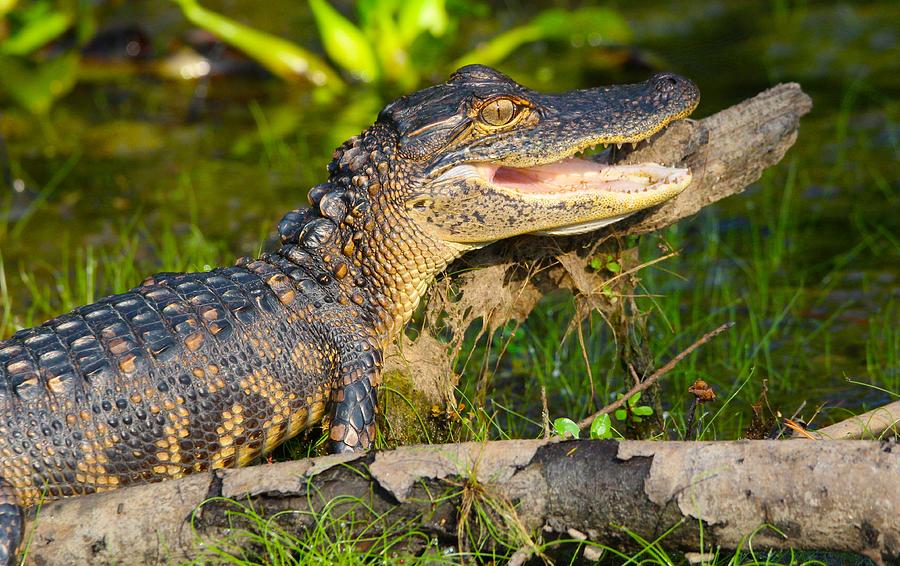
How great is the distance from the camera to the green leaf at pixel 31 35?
8.08m

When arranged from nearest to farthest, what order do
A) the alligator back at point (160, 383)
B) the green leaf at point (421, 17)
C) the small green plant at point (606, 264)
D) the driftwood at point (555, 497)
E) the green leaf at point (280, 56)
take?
the driftwood at point (555, 497)
the alligator back at point (160, 383)
the small green plant at point (606, 264)
the green leaf at point (421, 17)
the green leaf at point (280, 56)

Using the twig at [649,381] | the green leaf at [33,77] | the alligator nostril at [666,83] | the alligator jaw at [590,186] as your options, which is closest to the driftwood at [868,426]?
the twig at [649,381]

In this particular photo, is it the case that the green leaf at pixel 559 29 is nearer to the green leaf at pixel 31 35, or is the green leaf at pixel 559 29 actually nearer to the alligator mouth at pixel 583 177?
the green leaf at pixel 31 35

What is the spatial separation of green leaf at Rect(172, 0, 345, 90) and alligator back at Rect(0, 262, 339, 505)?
208 inches

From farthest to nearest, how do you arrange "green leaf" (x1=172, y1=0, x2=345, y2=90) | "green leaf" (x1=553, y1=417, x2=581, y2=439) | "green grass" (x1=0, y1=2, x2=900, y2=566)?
"green leaf" (x1=172, y1=0, x2=345, y2=90), "green leaf" (x1=553, y1=417, x2=581, y2=439), "green grass" (x1=0, y1=2, x2=900, y2=566)

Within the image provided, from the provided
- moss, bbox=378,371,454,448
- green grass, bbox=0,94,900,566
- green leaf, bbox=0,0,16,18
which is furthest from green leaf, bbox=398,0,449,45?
moss, bbox=378,371,454,448

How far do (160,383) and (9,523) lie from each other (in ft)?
1.94

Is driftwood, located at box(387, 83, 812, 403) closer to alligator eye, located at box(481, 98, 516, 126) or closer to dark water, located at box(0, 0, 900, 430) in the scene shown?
alligator eye, located at box(481, 98, 516, 126)

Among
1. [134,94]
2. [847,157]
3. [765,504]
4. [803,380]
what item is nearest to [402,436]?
[765,504]

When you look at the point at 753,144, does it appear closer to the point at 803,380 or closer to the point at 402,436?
the point at 803,380

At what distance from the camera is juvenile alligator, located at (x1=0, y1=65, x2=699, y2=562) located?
3266 millimetres

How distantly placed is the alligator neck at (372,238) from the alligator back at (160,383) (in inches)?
7.9

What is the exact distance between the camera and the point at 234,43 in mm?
8609

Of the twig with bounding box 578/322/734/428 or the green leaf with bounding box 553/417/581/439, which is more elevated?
the twig with bounding box 578/322/734/428
